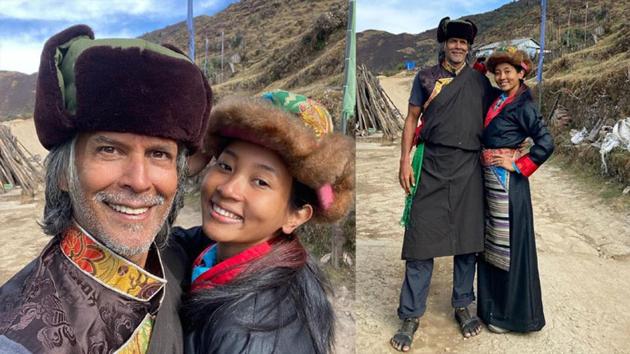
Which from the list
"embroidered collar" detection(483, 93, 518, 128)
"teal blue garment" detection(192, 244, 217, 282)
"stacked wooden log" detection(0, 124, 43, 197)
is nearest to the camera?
"teal blue garment" detection(192, 244, 217, 282)

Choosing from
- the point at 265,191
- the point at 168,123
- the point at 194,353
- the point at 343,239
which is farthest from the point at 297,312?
the point at 343,239

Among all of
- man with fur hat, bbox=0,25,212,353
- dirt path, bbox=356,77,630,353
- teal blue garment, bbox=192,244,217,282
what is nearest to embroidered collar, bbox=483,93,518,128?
dirt path, bbox=356,77,630,353

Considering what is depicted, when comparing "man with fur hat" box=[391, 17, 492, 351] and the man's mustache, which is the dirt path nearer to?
"man with fur hat" box=[391, 17, 492, 351]

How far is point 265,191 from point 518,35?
117 feet

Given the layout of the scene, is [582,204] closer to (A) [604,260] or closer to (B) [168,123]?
(A) [604,260]

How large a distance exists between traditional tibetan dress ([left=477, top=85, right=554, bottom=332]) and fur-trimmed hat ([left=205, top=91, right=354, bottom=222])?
174 centimetres

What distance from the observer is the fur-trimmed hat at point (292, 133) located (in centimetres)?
146

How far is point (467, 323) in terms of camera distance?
10.7ft

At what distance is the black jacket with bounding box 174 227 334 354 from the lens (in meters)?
1.22

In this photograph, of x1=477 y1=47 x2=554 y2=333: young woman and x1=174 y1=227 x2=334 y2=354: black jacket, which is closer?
x1=174 y1=227 x2=334 y2=354: black jacket

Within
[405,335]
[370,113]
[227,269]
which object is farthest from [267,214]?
[370,113]

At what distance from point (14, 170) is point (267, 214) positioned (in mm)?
11039

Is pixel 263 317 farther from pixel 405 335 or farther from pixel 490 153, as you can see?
pixel 490 153

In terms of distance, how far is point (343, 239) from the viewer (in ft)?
15.3
